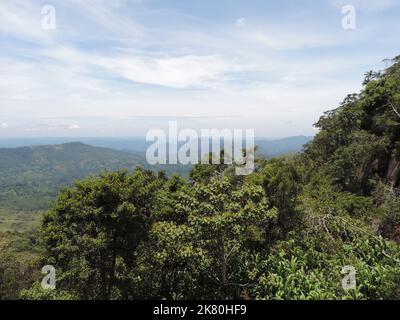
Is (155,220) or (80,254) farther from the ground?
(155,220)

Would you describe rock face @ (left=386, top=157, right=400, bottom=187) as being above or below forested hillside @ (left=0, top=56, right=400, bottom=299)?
above

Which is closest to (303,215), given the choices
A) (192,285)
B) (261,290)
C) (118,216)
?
(261,290)

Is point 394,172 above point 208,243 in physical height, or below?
above

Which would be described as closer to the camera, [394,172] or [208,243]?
[208,243]

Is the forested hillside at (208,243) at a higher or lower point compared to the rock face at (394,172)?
lower

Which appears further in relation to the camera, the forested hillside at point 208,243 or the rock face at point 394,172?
the rock face at point 394,172

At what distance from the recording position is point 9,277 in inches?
807

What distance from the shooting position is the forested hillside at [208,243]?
9.87 m

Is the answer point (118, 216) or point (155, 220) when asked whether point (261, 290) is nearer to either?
point (155, 220)

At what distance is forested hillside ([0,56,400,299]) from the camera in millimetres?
9867

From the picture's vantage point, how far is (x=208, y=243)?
32.4 ft

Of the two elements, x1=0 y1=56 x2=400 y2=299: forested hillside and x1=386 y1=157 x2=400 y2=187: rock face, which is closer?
x1=0 y1=56 x2=400 y2=299: forested hillside
